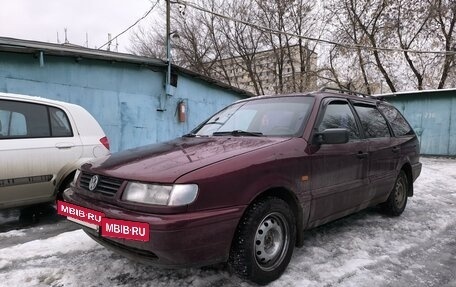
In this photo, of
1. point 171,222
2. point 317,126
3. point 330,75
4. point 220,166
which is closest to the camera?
point 171,222

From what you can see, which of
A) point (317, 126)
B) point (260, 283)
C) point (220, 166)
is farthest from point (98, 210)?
point (317, 126)

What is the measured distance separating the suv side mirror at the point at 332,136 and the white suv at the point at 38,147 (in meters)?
3.20

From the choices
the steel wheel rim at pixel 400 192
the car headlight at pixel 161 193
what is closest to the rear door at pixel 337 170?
the steel wheel rim at pixel 400 192

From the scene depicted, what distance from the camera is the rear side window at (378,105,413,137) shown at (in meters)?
5.16

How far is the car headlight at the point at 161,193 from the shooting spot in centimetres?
247

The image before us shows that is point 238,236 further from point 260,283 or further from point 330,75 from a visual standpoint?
point 330,75

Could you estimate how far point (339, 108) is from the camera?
4.17 meters

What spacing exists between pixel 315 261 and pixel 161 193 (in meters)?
1.77

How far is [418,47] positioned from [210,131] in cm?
2194

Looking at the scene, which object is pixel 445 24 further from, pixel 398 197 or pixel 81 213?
pixel 81 213

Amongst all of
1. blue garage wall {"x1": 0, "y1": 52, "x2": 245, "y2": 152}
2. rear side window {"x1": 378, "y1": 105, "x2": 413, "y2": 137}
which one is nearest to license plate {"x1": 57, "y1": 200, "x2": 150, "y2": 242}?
rear side window {"x1": 378, "y1": 105, "x2": 413, "y2": 137}

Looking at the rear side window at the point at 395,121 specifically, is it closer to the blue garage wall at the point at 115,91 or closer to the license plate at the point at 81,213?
the license plate at the point at 81,213

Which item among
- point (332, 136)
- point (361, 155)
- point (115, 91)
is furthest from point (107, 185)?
point (115, 91)

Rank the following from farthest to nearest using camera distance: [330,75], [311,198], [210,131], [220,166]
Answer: [330,75] < [210,131] < [311,198] < [220,166]
